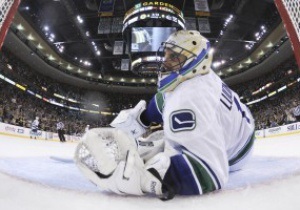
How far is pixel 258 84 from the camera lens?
23.1 metres

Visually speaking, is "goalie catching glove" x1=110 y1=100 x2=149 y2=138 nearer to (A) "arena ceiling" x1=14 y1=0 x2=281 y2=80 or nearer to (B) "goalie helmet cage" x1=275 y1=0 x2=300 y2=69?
(B) "goalie helmet cage" x1=275 y1=0 x2=300 y2=69

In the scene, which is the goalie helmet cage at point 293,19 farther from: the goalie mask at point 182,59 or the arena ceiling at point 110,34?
the arena ceiling at point 110,34

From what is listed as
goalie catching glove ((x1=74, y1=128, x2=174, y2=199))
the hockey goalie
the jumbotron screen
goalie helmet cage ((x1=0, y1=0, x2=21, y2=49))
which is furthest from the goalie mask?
the jumbotron screen

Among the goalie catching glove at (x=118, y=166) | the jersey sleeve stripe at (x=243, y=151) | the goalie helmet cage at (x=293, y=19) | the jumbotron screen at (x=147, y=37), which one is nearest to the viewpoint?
the goalie catching glove at (x=118, y=166)

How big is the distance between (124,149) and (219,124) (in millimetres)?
453

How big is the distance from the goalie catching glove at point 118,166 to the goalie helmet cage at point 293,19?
113 cm

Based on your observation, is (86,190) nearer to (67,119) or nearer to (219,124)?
(219,124)

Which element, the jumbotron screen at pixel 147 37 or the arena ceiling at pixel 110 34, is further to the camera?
the arena ceiling at pixel 110 34

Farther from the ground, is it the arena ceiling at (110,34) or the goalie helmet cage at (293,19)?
the arena ceiling at (110,34)

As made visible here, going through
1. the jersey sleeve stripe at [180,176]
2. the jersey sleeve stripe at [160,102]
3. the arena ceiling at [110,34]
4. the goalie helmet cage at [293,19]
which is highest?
the arena ceiling at [110,34]

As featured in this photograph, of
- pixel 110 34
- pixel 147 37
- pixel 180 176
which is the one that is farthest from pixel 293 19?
pixel 110 34

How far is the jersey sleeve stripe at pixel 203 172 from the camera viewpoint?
1322mm

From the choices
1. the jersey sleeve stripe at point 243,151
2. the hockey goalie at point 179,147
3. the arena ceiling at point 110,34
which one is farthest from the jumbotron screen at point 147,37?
the hockey goalie at point 179,147

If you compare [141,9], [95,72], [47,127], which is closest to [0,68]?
[47,127]
